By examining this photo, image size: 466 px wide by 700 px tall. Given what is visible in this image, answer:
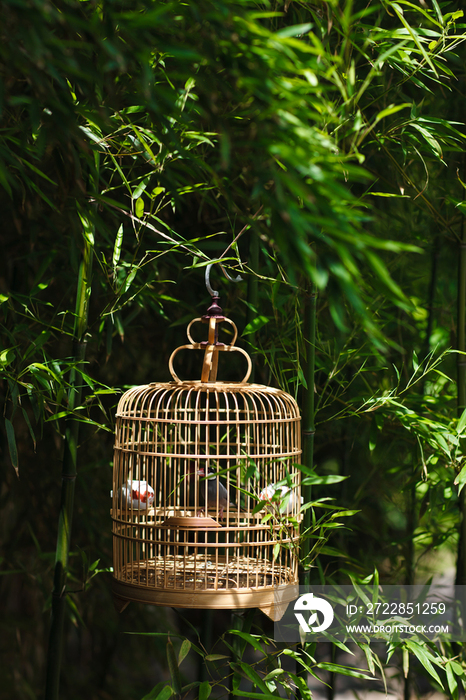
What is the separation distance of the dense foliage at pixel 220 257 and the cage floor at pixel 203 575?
0.16 meters

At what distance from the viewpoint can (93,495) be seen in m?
1.93

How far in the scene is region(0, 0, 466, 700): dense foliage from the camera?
0.84 m

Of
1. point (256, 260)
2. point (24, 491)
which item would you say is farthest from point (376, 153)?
point (24, 491)

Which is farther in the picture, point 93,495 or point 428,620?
point 93,495

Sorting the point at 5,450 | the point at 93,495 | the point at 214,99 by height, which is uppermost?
the point at 214,99

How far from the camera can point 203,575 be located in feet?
4.42

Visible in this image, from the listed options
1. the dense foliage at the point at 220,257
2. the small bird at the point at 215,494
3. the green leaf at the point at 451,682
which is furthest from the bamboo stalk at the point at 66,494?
the green leaf at the point at 451,682

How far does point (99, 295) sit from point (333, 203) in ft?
3.58

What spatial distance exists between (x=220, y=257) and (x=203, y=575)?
2.14 ft

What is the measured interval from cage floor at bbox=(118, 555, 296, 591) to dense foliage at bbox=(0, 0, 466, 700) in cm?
16

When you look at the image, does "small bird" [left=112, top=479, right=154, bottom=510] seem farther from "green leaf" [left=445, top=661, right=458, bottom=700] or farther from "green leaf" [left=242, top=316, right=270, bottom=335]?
"green leaf" [left=445, top=661, right=458, bottom=700]

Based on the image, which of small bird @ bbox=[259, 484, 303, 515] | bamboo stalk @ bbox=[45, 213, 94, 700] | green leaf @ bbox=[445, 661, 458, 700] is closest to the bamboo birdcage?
small bird @ bbox=[259, 484, 303, 515]

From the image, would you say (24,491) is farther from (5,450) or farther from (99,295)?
(99,295)

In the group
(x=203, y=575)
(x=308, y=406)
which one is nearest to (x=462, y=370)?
(x=308, y=406)
